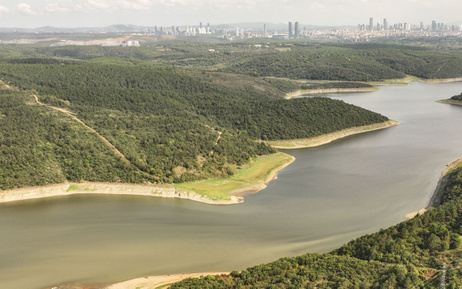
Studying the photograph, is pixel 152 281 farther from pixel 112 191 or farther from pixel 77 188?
pixel 77 188

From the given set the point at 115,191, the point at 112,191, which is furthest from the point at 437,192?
the point at 112,191

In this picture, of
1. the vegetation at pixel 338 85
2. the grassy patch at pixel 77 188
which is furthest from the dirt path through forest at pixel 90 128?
the vegetation at pixel 338 85

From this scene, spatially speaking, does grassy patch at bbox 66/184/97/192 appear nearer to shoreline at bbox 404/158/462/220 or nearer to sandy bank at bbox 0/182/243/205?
sandy bank at bbox 0/182/243/205

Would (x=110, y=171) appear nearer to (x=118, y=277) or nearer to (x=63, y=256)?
(x=63, y=256)

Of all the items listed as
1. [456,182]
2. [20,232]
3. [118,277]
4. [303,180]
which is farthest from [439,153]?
[20,232]

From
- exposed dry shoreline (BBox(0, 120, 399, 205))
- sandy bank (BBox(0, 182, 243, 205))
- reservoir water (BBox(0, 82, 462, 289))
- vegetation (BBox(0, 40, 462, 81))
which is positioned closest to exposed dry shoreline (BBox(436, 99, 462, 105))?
vegetation (BBox(0, 40, 462, 81))

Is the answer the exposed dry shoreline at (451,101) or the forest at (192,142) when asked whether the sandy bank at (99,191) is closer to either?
the forest at (192,142)
